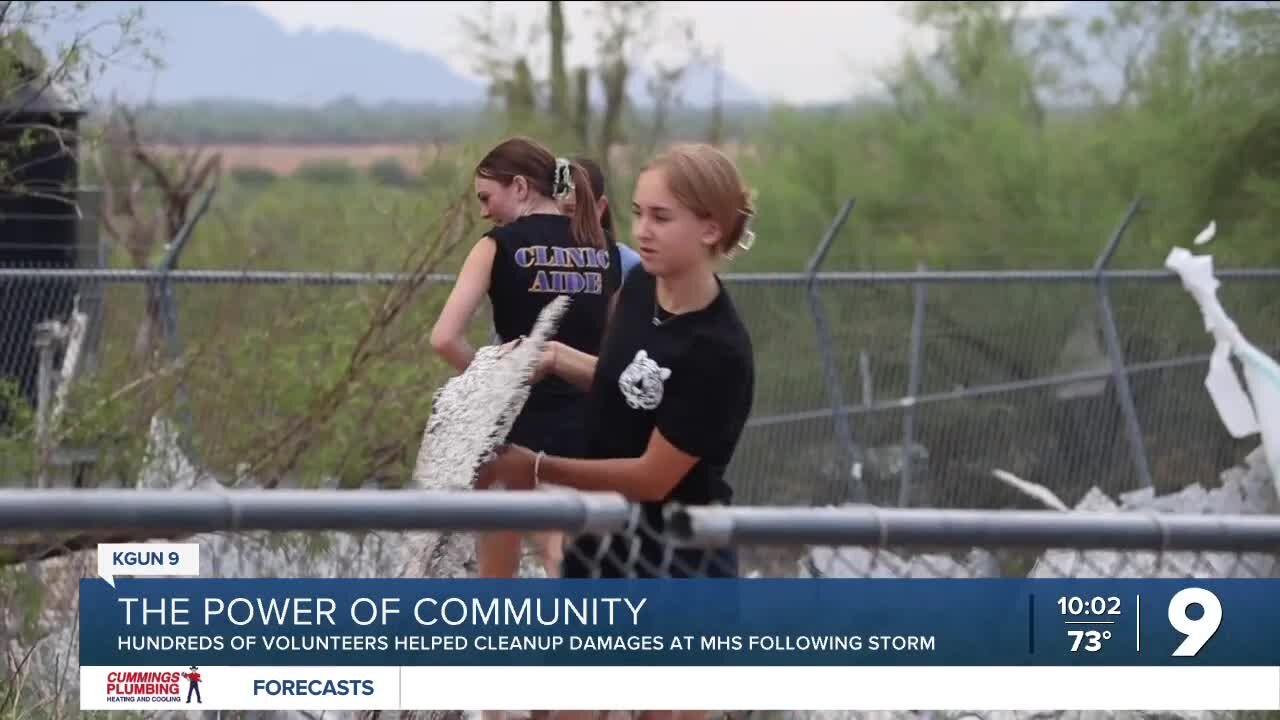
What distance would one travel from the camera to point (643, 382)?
3.88 m

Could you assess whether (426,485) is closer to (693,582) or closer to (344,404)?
(693,582)

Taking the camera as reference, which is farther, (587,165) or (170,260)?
(170,260)

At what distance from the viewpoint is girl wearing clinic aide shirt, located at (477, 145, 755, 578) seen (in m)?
3.82

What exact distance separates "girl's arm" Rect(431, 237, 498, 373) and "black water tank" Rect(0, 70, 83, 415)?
321 cm

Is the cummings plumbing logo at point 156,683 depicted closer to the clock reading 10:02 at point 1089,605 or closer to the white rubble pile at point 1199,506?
the clock reading 10:02 at point 1089,605

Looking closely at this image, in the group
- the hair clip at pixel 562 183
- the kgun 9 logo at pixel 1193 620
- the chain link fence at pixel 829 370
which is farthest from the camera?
the chain link fence at pixel 829 370

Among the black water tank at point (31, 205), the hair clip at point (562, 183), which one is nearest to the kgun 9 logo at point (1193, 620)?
the hair clip at point (562, 183)

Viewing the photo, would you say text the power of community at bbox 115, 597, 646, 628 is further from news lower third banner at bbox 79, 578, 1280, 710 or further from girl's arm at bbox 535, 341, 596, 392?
girl's arm at bbox 535, 341, 596, 392

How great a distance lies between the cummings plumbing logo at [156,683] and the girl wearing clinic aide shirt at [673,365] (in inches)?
31.0

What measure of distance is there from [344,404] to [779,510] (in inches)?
236

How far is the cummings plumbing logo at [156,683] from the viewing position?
3230 mm

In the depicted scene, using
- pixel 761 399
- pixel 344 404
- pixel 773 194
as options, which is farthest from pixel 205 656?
pixel 773 194

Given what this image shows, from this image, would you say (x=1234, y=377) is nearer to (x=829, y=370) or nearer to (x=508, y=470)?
(x=829, y=370)

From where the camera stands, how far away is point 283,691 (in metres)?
3.23
